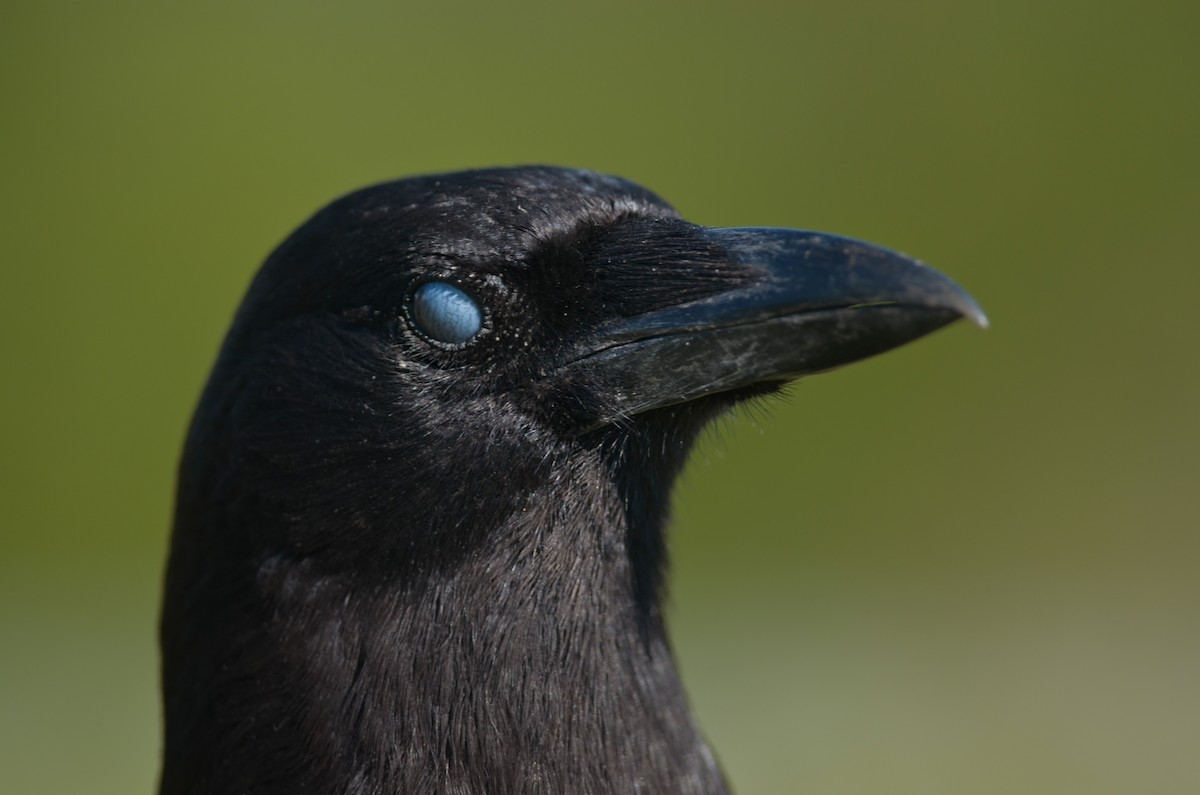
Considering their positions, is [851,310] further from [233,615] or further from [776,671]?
[776,671]

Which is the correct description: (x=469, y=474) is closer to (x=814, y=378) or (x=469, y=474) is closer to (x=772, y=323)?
(x=772, y=323)

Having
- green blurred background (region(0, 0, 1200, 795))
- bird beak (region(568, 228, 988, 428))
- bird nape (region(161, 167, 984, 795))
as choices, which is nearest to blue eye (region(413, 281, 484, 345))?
bird nape (region(161, 167, 984, 795))

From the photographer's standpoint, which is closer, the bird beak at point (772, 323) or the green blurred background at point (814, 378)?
the bird beak at point (772, 323)

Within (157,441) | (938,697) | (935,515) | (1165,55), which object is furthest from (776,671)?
(1165,55)

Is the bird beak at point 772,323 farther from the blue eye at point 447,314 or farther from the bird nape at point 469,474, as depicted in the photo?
the blue eye at point 447,314

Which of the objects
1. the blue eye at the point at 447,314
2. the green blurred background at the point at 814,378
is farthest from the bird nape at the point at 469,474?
the green blurred background at the point at 814,378

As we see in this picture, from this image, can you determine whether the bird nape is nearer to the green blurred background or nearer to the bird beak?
the bird beak
